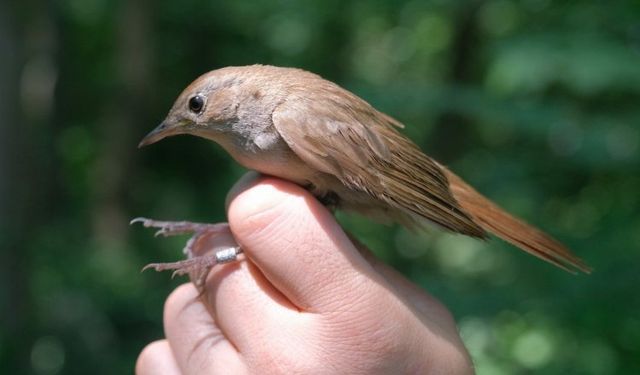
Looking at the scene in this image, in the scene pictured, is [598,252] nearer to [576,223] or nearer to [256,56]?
[576,223]

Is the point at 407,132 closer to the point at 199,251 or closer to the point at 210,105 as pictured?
the point at 210,105

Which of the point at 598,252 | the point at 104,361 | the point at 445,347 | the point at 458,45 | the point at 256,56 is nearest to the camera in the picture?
the point at 445,347

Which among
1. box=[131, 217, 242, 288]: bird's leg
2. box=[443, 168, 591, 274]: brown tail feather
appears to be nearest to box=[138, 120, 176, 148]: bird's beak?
box=[131, 217, 242, 288]: bird's leg

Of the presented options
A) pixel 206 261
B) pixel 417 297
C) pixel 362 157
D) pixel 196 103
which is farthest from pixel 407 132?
pixel 206 261

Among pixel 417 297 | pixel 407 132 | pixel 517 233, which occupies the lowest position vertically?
pixel 407 132

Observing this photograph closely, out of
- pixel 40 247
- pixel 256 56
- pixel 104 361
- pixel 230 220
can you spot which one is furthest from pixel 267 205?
pixel 256 56

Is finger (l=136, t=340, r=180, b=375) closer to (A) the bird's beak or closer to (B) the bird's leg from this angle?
(B) the bird's leg

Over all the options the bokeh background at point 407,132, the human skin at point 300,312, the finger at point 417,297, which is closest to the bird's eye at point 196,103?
the human skin at point 300,312
